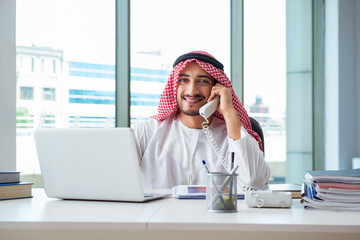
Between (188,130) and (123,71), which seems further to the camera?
(123,71)

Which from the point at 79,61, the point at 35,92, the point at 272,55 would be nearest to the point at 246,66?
the point at 272,55

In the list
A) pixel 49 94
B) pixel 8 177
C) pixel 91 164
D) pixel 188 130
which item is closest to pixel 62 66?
pixel 49 94

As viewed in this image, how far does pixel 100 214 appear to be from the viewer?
4.20 ft

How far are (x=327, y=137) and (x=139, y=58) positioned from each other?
2.16m

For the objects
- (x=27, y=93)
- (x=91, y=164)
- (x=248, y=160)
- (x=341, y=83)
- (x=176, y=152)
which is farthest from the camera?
(x=341, y=83)

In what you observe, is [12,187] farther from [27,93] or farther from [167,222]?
[27,93]

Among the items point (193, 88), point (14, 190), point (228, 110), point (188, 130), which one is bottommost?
point (14, 190)

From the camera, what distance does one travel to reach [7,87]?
11.1 feet

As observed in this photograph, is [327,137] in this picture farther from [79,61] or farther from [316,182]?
[316,182]

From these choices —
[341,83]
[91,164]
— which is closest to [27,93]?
[91,164]

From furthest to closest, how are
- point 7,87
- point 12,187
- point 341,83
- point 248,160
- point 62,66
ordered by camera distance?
point 341,83 < point 62,66 < point 7,87 < point 248,160 < point 12,187

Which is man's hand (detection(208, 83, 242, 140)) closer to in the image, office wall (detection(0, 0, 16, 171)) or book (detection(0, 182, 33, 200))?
book (detection(0, 182, 33, 200))

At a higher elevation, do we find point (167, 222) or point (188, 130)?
point (188, 130)

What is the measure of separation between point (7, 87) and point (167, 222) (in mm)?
2655
